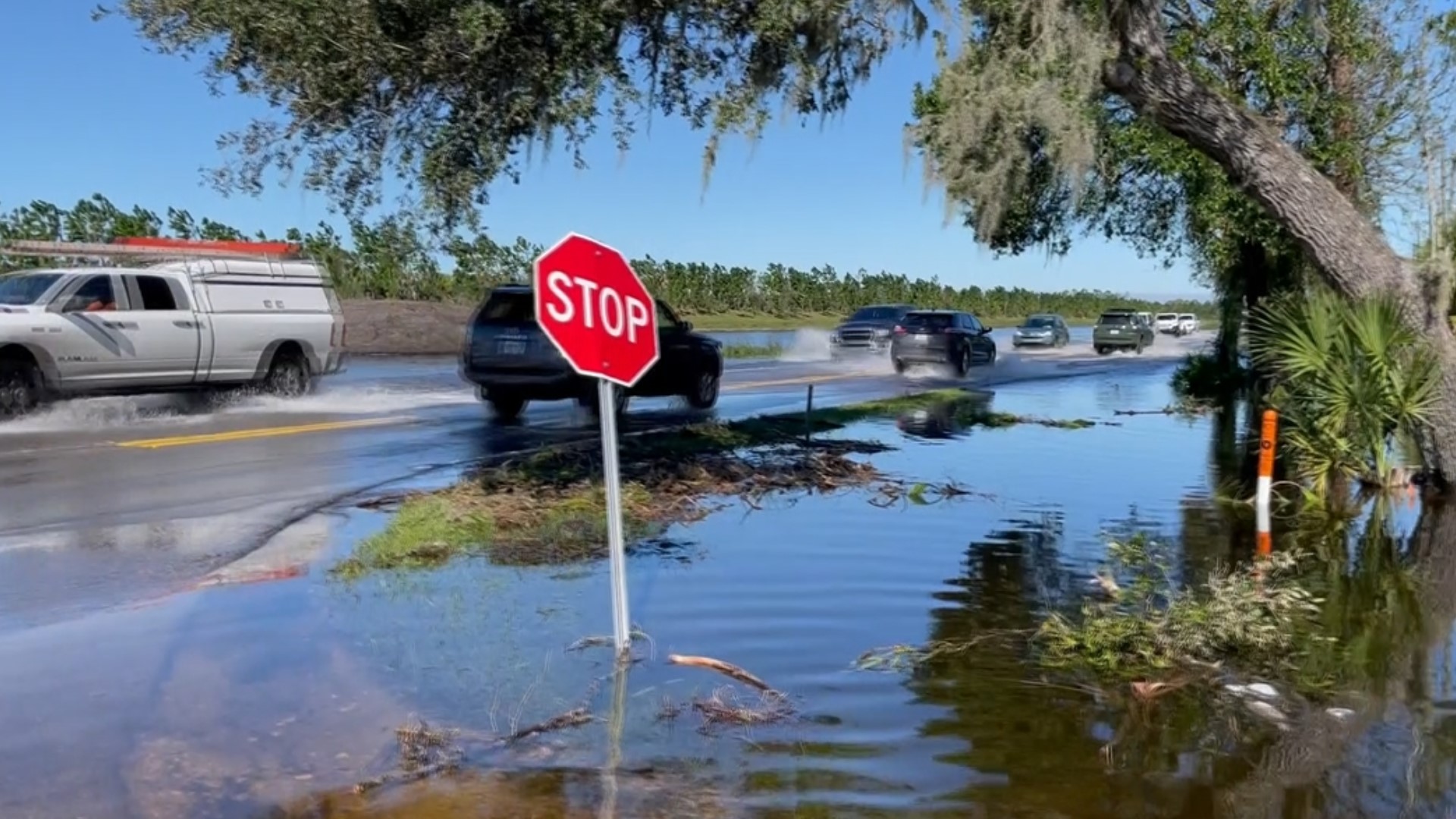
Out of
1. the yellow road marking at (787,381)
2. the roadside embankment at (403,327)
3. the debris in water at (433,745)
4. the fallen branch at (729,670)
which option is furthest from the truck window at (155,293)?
the roadside embankment at (403,327)

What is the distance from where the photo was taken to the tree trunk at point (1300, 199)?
A: 11.8 meters

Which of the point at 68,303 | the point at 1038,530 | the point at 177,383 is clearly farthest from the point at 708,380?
the point at 1038,530

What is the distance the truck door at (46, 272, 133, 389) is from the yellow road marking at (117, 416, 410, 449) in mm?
2348

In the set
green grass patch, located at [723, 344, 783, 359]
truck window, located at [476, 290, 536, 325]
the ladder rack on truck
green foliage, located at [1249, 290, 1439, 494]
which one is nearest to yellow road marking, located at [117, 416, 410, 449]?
truck window, located at [476, 290, 536, 325]

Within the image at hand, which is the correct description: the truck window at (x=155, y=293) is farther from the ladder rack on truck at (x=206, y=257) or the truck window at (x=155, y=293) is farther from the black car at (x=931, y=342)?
the black car at (x=931, y=342)

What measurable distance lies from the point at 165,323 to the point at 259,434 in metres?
3.18

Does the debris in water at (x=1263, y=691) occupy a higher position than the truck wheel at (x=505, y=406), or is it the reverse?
the truck wheel at (x=505, y=406)

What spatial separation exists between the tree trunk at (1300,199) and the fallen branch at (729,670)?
750cm

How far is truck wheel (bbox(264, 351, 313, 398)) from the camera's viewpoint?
19.7 meters

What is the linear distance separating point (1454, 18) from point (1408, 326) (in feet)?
26.9

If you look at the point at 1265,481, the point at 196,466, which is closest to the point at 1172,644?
the point at 1265,481

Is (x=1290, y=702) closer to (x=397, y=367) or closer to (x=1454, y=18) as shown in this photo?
(x=1454, y=18)

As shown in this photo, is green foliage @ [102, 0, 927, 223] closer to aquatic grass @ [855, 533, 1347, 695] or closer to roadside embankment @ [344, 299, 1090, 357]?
aquatic grass @ [855, 533, 1347, 695]

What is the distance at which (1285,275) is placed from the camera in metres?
23.6
